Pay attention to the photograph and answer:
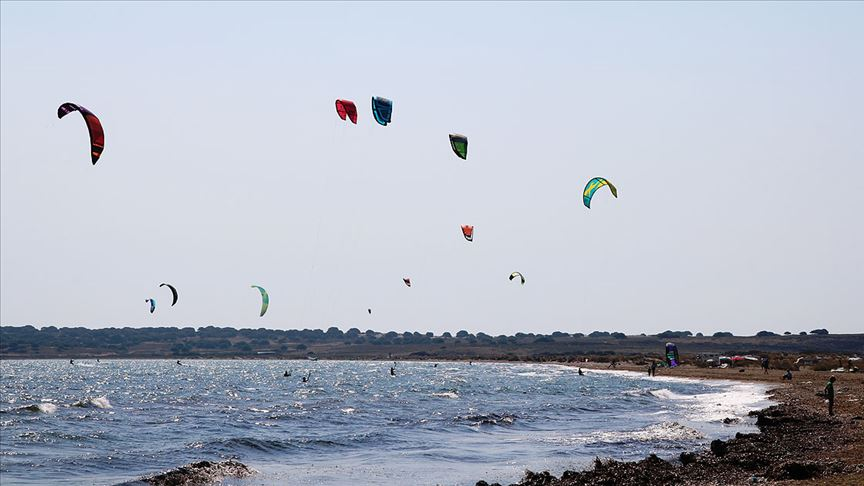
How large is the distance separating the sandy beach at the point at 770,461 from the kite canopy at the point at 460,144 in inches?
501

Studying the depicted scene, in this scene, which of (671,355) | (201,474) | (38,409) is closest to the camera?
(201,474)

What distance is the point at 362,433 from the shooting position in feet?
102

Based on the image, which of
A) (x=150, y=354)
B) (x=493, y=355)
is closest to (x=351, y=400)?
(x=493, y=355)

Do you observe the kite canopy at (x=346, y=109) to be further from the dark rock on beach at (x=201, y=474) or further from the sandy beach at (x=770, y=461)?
the sandy beach at (x=770, y=461)

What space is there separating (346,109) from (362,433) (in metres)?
11.0

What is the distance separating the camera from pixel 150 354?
19712cm

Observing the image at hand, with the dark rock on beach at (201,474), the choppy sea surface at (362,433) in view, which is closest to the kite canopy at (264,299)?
the choppy sea surface at (362,433)

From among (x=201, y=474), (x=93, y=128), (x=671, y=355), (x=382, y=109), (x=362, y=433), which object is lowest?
(x=201, y=474)

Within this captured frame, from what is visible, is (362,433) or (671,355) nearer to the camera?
(362,433)

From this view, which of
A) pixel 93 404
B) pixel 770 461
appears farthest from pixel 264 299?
pixel 770 461

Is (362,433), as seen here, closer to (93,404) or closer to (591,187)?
(591,187)

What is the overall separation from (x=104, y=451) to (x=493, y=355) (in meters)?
145

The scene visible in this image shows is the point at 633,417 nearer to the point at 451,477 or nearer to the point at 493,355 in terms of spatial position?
the point at 451,477

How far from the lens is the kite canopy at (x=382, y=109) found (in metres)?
30.5
